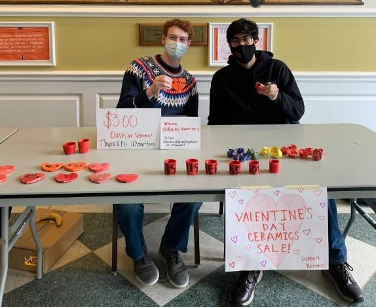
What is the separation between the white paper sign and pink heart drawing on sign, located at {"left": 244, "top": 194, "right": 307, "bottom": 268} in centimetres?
43

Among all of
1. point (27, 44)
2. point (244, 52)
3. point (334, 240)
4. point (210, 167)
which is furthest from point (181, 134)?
point (27, 44)

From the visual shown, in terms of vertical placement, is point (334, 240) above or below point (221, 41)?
below

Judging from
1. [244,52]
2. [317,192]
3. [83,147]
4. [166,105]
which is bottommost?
[317,192]

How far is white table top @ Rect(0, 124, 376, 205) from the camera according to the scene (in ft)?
3.55

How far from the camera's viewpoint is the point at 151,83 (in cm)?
184

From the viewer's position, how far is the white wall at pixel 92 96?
251 cm

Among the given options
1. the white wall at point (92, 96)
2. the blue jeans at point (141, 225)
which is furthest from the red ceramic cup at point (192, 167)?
the white wall at point (92, 96)

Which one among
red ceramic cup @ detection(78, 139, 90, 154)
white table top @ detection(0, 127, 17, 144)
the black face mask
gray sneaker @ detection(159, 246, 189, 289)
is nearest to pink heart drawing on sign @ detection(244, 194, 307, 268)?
gray sneaker @ detection(159, 246, 189, 289)

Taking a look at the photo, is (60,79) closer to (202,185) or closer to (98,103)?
(98,103)

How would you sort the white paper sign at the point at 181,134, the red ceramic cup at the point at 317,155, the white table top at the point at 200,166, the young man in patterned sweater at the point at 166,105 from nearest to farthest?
1. the white table top at the point at 200,166
2. the red ceramic cup at the point at 317,155
3. the white paper sign at the point at 181,134
4. the young man in patterned sweater at the point at 166,105

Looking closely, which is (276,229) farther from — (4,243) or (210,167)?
(4,243)

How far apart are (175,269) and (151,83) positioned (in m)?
0.87

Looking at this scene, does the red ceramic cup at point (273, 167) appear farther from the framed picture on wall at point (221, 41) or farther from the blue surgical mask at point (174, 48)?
the framed picture on wall at point (221, 41)

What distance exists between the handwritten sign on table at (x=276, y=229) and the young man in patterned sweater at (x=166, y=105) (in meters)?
0.45
